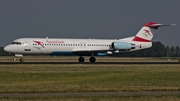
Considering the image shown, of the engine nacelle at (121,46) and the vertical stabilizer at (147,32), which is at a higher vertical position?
the vertical stabilizer at (147,32)

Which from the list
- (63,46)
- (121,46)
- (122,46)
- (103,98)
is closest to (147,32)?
(122,46)

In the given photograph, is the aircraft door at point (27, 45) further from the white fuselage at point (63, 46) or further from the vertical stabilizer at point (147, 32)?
the vertical stabilizer at point (147, 32)

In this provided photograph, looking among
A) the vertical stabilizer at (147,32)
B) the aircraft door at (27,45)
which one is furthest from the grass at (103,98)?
the vertical stabilizer at (147,32)

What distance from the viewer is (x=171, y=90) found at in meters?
25.4

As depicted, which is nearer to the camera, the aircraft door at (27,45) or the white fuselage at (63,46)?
the aircraft door at (27,45)

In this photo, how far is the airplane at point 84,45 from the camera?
65.7 meters

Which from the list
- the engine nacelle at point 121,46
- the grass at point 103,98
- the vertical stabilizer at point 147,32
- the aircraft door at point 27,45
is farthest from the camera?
the vertical stabilizer at point 147,32

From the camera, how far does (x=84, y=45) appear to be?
69.6m

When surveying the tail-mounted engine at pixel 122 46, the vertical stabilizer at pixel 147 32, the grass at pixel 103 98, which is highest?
the vertical stabilizer at pixel 147 32

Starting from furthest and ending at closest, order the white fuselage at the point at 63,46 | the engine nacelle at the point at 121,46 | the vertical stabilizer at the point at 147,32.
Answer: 1. the vertical stabilizer at the point at 147,32
2. the engine nacelle at the point at 121,46
3. the white fuselage at the point at 63,46

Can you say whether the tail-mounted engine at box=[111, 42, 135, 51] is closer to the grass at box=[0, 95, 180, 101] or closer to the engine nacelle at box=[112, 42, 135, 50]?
the engine nacelle at box=[112, 42, 135, 50]

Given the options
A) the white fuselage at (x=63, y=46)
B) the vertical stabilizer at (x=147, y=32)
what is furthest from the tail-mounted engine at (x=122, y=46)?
the vertical stabilizer at (x=147, y=32)

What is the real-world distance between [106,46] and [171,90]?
45388 millimetres

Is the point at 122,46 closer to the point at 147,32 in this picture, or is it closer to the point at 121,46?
the point at 121,46
